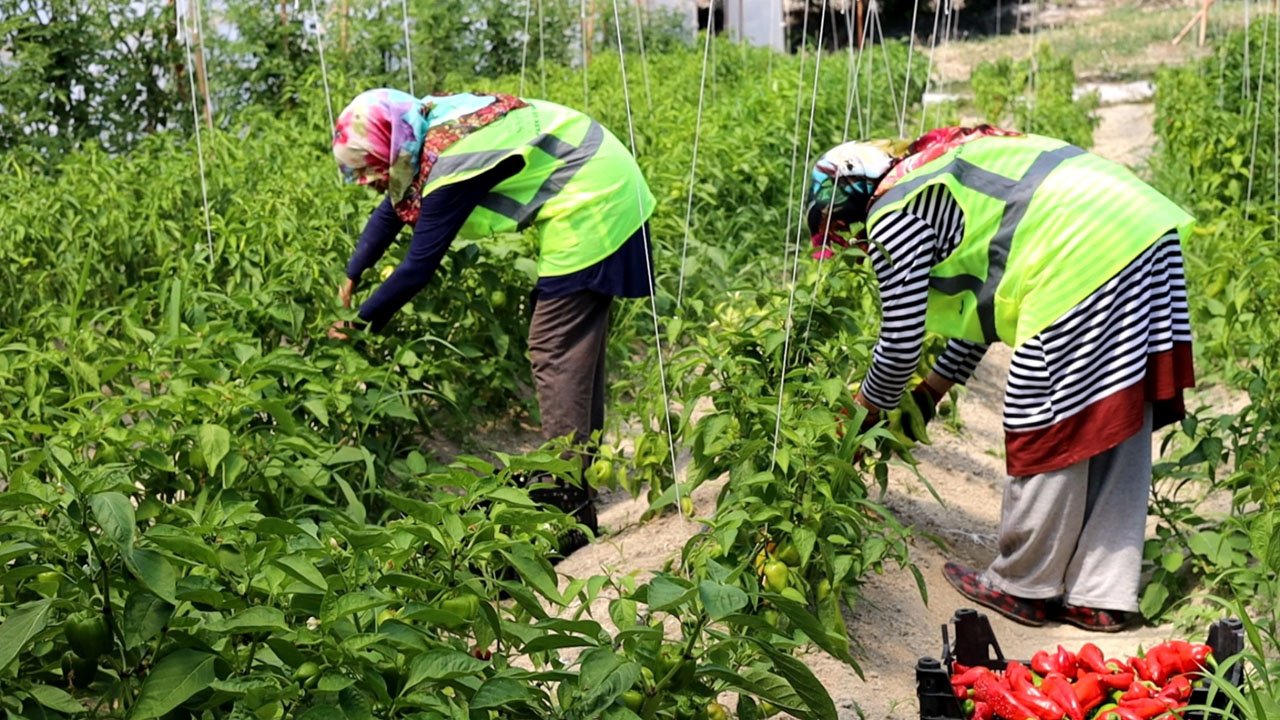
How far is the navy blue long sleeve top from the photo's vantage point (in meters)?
3.58

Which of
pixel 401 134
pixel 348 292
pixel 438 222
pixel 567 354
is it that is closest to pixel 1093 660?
pixel 567 354

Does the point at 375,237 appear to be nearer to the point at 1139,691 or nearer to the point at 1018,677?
the point at 1018,677

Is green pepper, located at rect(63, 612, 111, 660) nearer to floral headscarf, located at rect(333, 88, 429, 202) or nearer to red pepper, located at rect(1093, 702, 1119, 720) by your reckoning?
red pepper, located at rect(1093, 702, 1119, 720)

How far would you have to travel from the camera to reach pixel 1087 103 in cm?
1205

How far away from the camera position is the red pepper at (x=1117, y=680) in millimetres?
2580

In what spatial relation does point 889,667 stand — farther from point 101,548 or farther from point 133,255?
point 133,255

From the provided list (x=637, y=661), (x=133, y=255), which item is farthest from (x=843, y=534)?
(x=133, y=255)

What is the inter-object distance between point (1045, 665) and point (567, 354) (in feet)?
4.97

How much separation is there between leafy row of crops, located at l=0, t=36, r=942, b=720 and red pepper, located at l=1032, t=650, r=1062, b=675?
0.33 meters

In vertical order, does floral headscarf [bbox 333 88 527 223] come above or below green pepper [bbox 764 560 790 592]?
above

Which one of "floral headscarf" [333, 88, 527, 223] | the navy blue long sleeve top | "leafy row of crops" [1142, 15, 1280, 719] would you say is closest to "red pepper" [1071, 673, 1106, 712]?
"leafy row of crops" [1142, 15, 1280, 719]

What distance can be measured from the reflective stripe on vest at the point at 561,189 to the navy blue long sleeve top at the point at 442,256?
37 millimetres

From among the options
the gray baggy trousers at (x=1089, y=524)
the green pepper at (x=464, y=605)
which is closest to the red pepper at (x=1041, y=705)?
the gray baggy trousers at (x=1089, y=524)

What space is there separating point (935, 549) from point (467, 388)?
1428 millimetres
